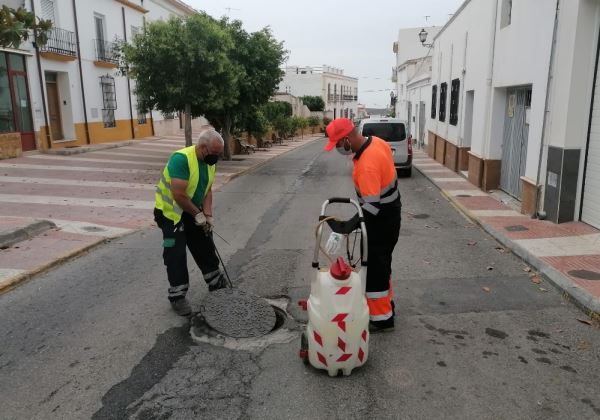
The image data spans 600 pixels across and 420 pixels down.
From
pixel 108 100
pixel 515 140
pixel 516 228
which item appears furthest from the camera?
pixel 108 100

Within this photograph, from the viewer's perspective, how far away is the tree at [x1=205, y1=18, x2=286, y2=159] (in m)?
18.2

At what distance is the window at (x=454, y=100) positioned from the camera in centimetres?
1630

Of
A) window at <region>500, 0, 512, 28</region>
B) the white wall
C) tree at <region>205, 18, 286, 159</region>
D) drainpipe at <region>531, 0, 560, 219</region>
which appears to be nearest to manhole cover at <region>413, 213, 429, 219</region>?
drainpipe at <region>531, 0, 560, 219</region>

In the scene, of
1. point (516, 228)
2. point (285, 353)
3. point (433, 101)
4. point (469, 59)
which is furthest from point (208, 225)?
point (433, 101)

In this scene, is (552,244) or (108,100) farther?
(108,100)

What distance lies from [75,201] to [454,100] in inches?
481

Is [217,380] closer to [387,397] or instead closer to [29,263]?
[387,397]

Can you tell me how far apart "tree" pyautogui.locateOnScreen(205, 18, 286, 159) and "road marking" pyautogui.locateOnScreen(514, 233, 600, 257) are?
41.9ft

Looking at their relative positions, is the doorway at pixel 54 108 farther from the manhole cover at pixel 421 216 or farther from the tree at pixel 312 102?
the tree at pixel 312 102

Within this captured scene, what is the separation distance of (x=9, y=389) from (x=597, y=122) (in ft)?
27.1

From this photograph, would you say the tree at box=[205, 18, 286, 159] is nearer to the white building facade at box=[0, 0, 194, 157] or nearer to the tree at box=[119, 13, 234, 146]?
the tree at box=[119, 13, 234, 146]

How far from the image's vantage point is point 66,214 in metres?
9.59

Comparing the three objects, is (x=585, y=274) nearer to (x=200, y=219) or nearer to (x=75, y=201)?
(x=200, y=219)

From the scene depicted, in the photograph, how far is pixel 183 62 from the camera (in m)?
14.9
